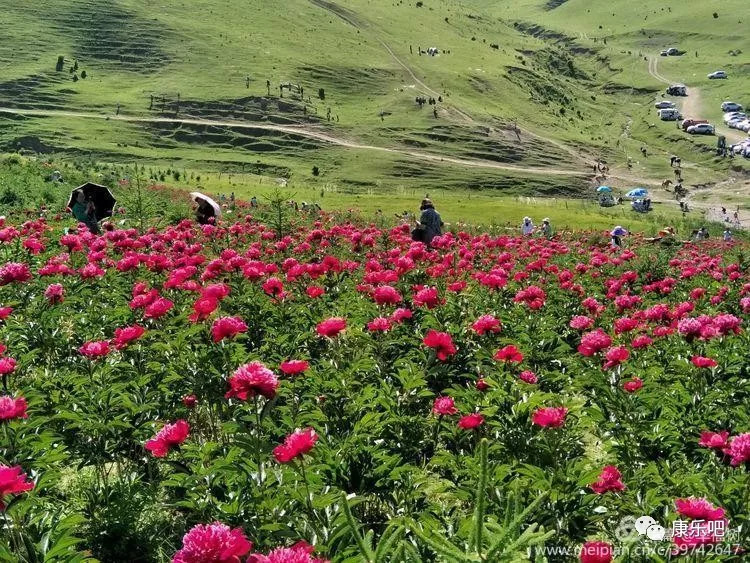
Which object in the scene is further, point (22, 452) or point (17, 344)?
point (17, 344)

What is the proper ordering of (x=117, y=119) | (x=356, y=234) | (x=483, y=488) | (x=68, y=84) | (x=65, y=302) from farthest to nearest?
1. (x=68, y=84)
2. (x=117, y=119)
3. (x=356, y=234)
4. (x=65, y=302)
5. (x=483, y=488)

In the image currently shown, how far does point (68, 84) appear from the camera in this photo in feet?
315

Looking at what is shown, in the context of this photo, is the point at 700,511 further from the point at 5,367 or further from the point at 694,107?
the point at 694,107

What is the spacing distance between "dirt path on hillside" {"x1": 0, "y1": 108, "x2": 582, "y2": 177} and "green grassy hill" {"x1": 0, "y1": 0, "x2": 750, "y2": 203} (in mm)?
501

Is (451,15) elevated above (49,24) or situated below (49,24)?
above

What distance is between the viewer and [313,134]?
87688 mm

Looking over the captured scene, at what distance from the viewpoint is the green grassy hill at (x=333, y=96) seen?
77188 mm

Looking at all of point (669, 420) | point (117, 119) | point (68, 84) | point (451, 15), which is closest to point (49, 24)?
point (68, 84)

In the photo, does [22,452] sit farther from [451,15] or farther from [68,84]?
[451,15]

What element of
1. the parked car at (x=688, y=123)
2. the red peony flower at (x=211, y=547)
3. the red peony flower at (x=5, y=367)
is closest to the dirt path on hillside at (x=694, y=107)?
the parked car at (x=688, y=123)

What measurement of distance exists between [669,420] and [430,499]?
2.32m

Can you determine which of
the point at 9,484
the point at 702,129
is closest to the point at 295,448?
the point at 9,484

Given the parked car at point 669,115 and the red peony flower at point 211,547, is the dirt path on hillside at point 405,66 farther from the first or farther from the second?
the red peony flower at point 211,547

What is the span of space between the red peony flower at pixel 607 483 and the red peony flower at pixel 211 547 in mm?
2606
